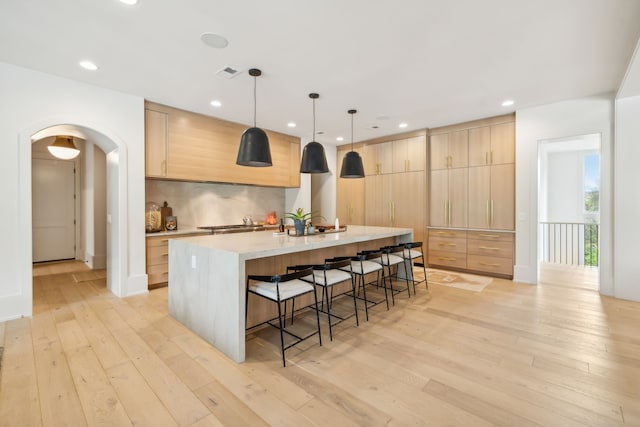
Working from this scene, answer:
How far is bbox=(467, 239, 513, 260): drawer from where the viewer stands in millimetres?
4730

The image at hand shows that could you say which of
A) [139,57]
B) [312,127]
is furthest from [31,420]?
[312,127]

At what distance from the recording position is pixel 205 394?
188 cm

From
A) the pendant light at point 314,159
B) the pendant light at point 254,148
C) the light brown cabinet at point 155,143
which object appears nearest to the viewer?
the pendant light at point 254,148

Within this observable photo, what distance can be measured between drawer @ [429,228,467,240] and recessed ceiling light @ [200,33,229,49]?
4.56 m

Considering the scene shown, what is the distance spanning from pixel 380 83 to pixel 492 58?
1.17 meters

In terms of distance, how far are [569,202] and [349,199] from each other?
5.61 metres

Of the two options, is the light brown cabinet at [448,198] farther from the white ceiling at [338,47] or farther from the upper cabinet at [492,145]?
the white ceiling at [338,47]

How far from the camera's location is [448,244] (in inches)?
210

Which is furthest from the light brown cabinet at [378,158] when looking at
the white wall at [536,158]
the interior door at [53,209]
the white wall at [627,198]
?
the interior door at [53,209]

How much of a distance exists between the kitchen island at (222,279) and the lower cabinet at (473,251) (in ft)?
8.77

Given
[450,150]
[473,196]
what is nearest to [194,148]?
[450,150]

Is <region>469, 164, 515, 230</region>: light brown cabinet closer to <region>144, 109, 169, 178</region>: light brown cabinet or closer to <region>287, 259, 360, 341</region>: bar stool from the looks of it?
<region>287, 259, 360, 341</region>: bar stool

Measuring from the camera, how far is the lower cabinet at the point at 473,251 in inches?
187

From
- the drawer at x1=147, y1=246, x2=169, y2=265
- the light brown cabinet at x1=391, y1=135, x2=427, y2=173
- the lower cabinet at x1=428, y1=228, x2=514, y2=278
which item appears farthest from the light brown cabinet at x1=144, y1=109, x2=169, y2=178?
the lower cabinet at x1=428, y1=228, x2=514, y2=278
